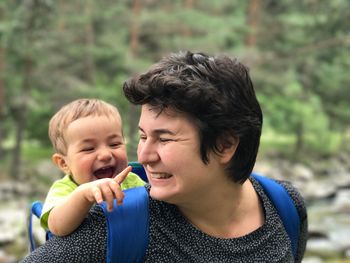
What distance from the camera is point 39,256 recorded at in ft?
4.50

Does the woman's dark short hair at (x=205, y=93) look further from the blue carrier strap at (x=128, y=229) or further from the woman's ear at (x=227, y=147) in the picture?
the blue carrier strap at (x=128, y=229)

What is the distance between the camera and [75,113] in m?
1.98

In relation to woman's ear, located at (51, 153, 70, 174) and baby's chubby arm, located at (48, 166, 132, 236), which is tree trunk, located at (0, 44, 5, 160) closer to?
woman's ear, located at (51, 153, 70, 174)

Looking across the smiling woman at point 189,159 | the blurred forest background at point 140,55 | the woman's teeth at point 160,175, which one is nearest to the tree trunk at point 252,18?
the blurred forest background at point 140,55

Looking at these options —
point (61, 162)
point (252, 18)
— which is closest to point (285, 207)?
point (61, 162)

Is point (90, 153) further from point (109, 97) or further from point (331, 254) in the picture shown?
point (109, 97)

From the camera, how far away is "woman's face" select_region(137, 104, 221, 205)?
55.5 inches

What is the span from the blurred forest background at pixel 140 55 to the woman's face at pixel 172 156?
692cm

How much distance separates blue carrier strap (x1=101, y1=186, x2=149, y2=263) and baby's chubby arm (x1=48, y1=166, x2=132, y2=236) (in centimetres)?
3

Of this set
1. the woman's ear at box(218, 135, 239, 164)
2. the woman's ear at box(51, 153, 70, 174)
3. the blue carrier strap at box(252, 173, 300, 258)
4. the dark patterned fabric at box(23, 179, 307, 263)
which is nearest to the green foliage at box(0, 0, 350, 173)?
the woman's ear at box(51, 153, 70, 174)

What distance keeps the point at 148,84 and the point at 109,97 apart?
13.0 metres

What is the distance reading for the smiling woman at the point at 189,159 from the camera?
54.3 inches

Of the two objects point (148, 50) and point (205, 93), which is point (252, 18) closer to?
point (148, 50)

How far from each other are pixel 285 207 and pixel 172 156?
0.52 meters
